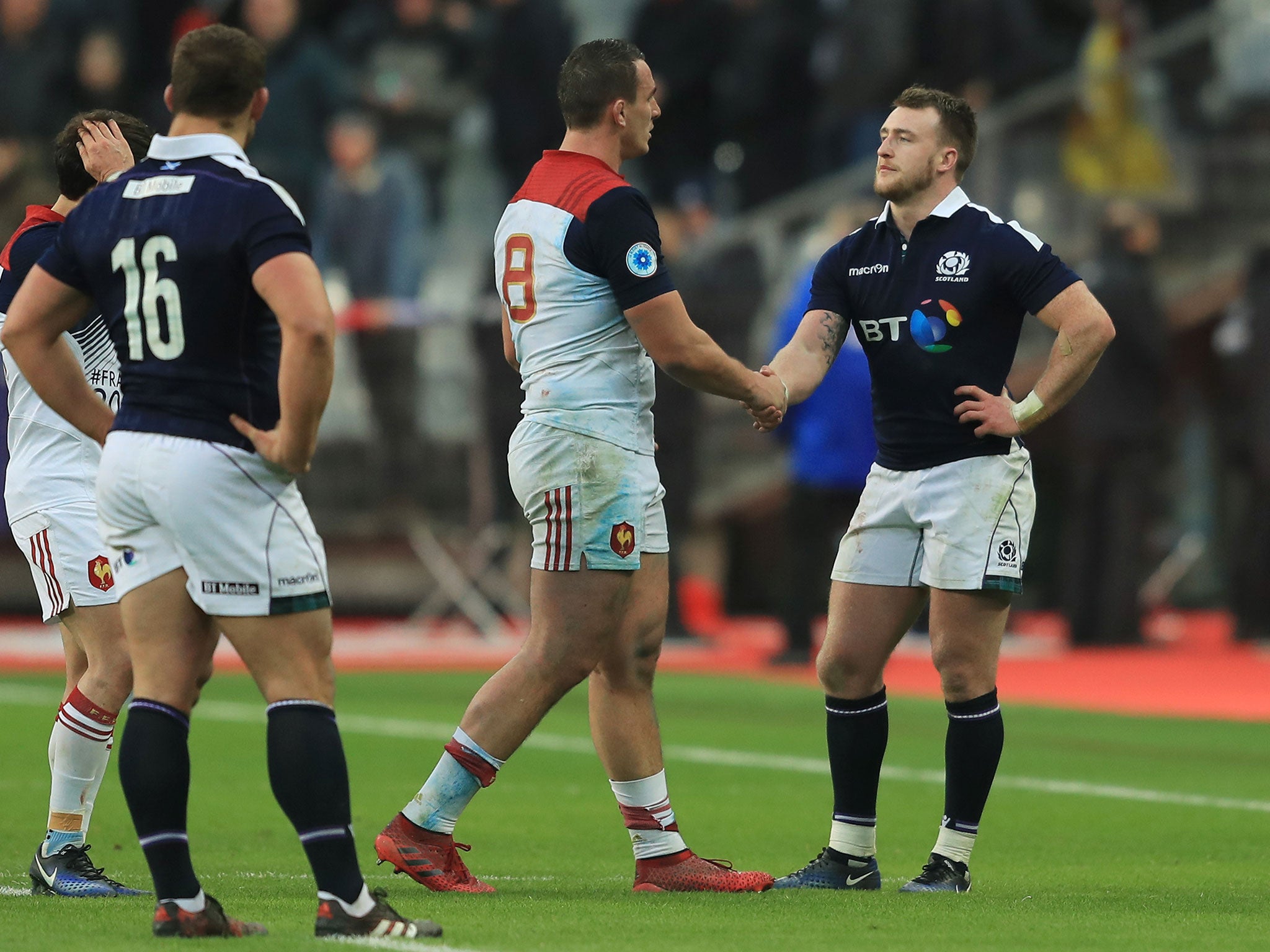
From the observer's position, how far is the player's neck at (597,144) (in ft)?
21.4

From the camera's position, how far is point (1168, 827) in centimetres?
830

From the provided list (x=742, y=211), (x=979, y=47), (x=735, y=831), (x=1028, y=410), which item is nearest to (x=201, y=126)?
(x=1028, y=410)

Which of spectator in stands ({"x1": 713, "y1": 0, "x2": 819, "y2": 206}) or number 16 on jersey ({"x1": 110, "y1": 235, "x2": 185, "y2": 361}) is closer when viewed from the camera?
number 16 on jersey ({"x1": 110, "y1": 235, "x2": 185, "y2": 361})

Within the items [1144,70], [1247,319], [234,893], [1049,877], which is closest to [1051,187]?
[1144,70]

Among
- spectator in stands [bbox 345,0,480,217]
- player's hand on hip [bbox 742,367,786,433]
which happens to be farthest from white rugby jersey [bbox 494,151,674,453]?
spectator in stands [bbox 345,0,480,217]

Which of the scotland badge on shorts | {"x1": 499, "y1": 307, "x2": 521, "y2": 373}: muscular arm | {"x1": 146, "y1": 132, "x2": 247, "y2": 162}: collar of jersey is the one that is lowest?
{"x1": 499, "y1": 307, "x2": 521, "y2": 373}: muscular arm

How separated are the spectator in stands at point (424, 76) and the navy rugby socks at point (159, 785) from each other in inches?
589

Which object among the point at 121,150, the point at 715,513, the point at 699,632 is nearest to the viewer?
the point at 121,150

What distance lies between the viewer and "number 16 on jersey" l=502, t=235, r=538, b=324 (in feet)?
21.2

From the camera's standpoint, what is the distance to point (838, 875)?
671 centimetres

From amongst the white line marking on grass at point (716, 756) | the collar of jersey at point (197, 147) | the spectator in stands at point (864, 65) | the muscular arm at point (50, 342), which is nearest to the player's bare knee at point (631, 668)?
the muscular arm at point (50, 342)

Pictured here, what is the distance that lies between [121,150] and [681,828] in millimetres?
3461

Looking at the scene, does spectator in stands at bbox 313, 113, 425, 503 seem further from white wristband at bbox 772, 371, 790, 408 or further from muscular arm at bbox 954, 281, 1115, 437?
muscular arm at bbox 954, 281, 1115, 437

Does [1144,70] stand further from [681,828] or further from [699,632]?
[681,828]
